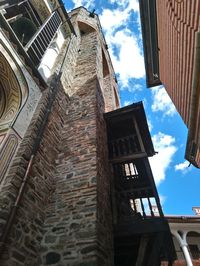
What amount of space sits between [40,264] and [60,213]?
96cm

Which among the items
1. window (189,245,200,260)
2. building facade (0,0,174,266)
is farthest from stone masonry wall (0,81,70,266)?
window (189,245,200,260)

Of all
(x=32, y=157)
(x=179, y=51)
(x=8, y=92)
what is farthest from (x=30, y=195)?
(x=179, y=51)

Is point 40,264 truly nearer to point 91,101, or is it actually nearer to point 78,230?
point 78,230

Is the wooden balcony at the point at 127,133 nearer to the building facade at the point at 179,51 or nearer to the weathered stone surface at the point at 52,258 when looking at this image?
the building facade at the point at 179,51

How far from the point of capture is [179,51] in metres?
4.89

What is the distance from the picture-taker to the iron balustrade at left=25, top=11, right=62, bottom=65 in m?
6.30

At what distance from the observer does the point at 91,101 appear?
7.21 meters

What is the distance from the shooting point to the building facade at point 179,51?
3.88 meters

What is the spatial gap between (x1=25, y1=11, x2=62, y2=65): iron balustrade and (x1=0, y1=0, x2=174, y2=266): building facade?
1.5 inches

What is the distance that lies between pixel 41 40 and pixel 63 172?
4255 mm

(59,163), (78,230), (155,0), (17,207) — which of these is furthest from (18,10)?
(78,230)

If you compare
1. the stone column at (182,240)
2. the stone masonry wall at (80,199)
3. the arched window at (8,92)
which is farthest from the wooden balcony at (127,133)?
the stone column at (182,240)

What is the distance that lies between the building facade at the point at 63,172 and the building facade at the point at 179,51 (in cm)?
132

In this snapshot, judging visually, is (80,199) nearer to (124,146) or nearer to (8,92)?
(124,146)
